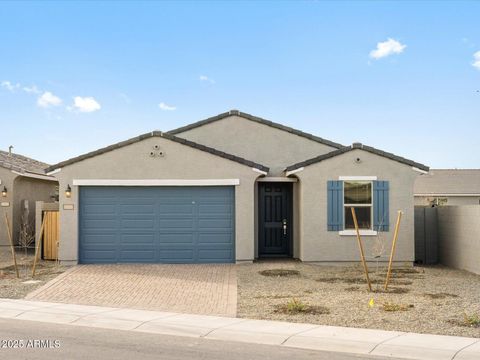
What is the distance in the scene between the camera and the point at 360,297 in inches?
484

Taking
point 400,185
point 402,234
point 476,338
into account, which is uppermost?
point 400,185

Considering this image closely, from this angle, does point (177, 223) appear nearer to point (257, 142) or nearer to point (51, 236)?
point (51, 236)

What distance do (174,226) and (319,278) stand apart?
15.5 ft

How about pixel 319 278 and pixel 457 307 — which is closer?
pixel 457 307

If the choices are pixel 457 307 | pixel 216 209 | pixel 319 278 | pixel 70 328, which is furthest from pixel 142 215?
pixel 457 307

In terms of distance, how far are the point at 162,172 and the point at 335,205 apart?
510cm

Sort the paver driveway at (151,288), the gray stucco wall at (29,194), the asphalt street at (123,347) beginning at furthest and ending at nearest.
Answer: the gray stucco wall at (29,194), the paver driveway at (151,288), the asphalt street at (123,347)

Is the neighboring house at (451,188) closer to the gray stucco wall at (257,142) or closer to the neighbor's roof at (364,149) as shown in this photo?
the gray stucco wall at (257,142)

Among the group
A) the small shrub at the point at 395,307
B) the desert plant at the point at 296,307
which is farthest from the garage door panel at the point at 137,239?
the small shrub at the point at 395,307

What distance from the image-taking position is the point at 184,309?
11.3 metres

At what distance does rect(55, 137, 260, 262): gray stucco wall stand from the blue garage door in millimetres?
311

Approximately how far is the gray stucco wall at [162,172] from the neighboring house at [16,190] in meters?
5.53

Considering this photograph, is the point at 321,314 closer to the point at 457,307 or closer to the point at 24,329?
the point at 457,307

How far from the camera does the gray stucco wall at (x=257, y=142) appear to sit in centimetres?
2012
